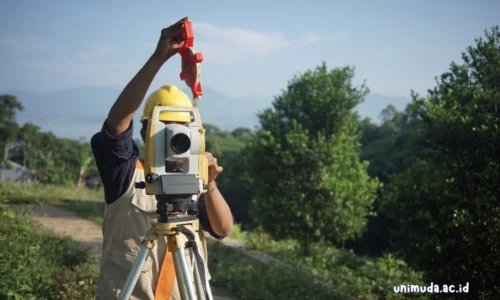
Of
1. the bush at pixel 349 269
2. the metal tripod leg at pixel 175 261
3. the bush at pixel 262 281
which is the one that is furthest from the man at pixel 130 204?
the bush at pixel 349 269

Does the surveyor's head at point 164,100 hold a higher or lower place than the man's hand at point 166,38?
lower

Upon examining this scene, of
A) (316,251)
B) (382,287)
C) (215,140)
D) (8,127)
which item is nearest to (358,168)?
(316,251)

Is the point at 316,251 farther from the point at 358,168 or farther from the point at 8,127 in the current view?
the point at 8,127

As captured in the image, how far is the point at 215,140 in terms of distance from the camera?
1778 inches

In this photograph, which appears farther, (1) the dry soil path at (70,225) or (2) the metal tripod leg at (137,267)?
(1) the dry soil path at (70,225)

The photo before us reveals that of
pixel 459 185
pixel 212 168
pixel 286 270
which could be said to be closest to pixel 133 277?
pixel 212 168

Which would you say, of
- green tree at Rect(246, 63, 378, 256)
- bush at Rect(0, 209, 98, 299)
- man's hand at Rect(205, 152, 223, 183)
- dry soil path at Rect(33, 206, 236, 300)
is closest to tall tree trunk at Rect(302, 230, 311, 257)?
green tree at Rect(246, 63, 378, 256)

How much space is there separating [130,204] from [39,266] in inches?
126

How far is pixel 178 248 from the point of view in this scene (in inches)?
69.1

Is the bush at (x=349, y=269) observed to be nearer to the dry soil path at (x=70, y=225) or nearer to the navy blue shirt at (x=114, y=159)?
the dry soil path at (x=70, y=225)

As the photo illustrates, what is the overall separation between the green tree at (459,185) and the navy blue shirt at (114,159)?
4836 mm

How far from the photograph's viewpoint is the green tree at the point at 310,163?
10984mm

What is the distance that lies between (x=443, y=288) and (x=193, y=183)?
5365 mm

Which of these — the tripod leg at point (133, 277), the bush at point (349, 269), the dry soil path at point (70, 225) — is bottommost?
the bush at point (349, 269)
